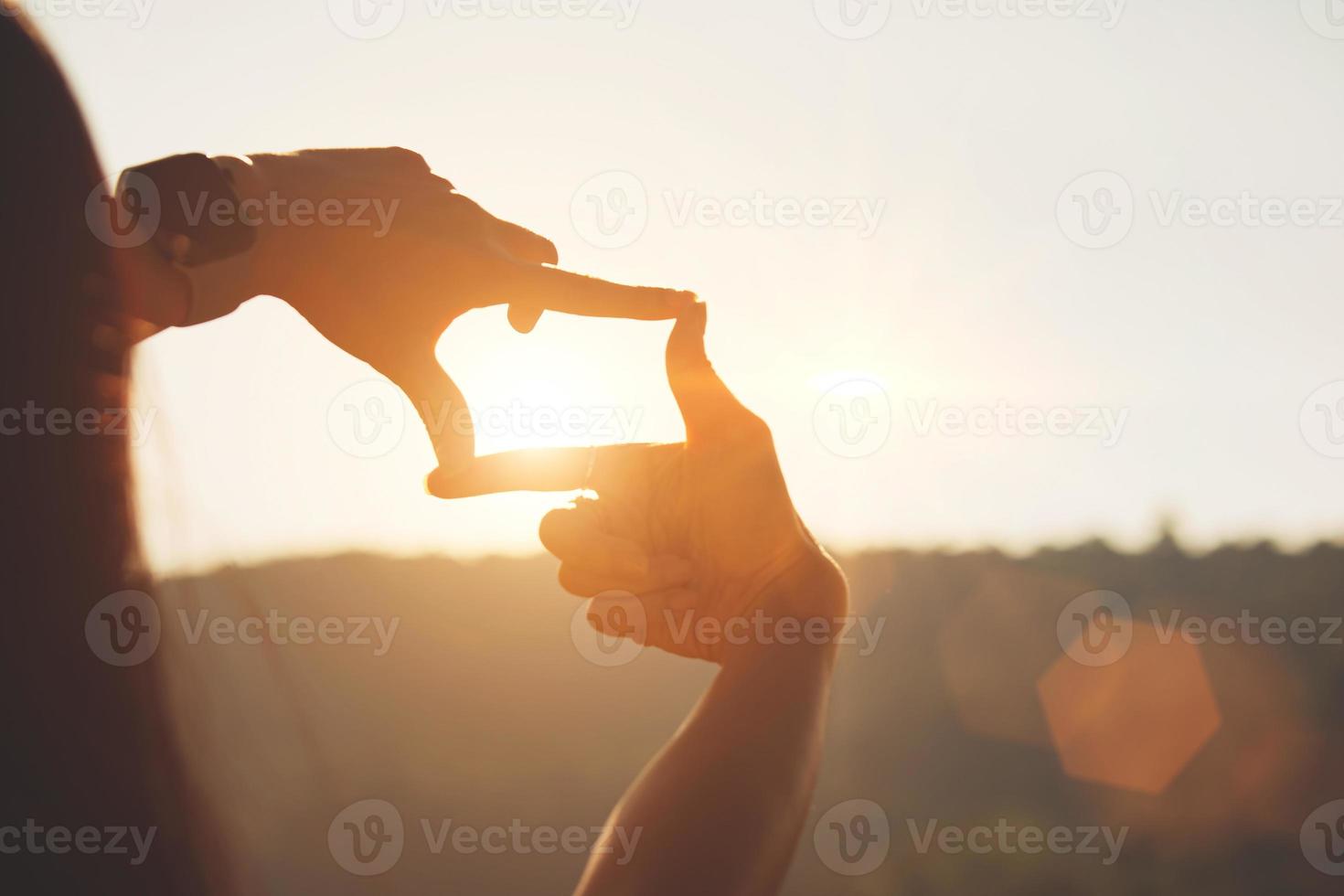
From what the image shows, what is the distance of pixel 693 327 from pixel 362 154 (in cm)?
67

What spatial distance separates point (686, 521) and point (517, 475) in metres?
0.31

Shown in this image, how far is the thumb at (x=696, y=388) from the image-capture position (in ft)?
5.62

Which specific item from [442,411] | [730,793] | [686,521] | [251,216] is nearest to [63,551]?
[251,216]

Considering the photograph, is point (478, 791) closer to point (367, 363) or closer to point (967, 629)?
point (967, 629)

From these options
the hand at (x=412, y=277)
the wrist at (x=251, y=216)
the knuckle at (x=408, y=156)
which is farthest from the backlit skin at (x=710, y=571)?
the knuckle at (x=408, y=156)

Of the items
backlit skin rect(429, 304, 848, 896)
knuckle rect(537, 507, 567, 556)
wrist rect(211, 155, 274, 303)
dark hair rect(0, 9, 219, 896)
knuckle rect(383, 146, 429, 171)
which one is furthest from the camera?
knuckle rect(383, 146, 429, 171)

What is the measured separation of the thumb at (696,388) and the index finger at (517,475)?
8.5 inches

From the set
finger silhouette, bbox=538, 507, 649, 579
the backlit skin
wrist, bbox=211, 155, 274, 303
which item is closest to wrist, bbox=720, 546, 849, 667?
the backlit skin

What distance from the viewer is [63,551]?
108cm

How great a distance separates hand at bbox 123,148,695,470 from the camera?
158 centimetres

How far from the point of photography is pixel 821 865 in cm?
4684

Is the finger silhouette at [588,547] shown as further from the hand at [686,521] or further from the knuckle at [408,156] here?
the knuckle at [408,156]

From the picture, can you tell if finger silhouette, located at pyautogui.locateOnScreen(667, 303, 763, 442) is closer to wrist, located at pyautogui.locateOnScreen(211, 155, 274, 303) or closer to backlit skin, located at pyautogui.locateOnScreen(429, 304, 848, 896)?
backlit skin, located at pyautogui.locateOnScreen(429, 304, 848, 896)

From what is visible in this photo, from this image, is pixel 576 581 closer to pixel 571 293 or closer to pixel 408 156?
pixel 571 293
